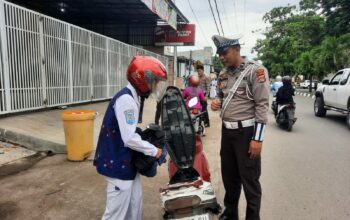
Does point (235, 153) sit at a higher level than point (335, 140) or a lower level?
higher

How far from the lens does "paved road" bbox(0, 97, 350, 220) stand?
3.87 meters

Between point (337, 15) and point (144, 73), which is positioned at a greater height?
point (337, 15)

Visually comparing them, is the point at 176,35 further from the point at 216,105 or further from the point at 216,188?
the point at 216,105

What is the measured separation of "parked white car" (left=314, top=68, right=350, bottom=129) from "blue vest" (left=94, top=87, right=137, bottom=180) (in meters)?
9.65

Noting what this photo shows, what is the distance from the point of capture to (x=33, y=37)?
773 cm

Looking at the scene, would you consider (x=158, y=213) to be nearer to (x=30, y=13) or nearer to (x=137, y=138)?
(x=137, y=138)

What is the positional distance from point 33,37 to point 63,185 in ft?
14.8

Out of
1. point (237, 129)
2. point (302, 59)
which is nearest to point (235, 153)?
point (237, 129)

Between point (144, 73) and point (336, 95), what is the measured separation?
10884 mm

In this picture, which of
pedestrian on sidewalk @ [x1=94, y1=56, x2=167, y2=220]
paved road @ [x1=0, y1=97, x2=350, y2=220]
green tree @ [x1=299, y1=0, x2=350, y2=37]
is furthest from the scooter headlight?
green tree @ [x1=299, y1=0, x2=350, y2=37]

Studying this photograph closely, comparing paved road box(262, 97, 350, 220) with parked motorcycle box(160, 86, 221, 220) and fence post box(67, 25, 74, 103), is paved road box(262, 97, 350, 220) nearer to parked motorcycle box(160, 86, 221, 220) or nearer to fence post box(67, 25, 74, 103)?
parked motorcycle box(160, 86, 221, 220)

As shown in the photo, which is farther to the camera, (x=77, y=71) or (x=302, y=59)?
(x=302, y=59)

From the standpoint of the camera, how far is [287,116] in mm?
9984

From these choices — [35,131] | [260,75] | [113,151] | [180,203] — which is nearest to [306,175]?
[260,75]
